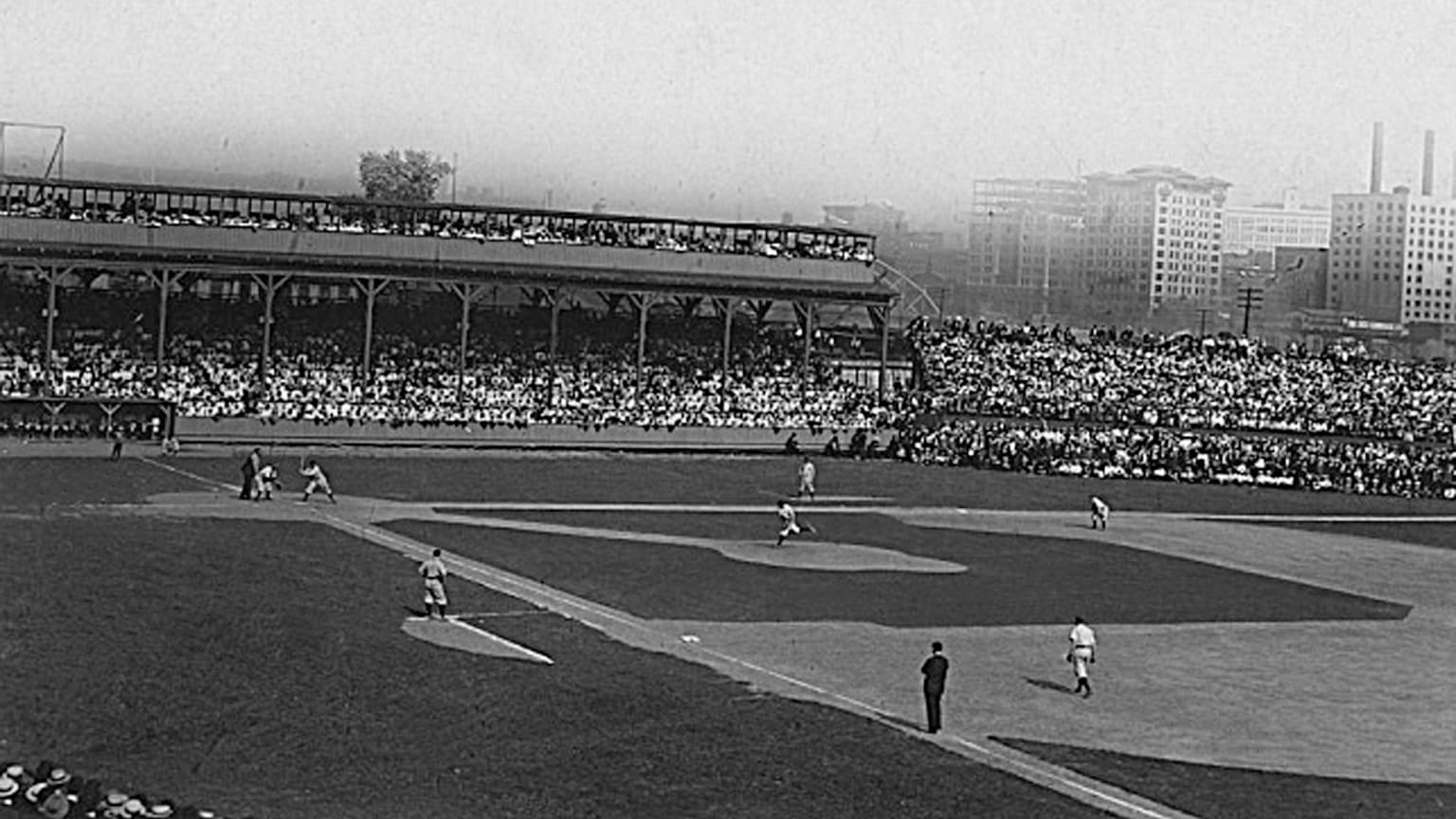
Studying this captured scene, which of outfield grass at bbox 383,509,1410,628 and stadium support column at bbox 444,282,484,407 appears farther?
stadium support column at bbox 444,282,484,407

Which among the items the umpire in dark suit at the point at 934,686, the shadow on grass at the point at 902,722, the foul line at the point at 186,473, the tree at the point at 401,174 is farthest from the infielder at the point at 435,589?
the tree at the point at 401,174

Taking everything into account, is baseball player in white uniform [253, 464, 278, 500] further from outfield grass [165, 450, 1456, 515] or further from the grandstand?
the grandstand

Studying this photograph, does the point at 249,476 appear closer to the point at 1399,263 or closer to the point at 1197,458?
the point at 1197,458

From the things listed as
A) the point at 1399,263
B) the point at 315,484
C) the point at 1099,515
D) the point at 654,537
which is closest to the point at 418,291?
the point at 315,484

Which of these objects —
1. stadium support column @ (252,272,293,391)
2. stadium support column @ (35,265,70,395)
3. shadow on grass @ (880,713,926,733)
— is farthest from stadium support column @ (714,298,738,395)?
shadow on grass @ (880,713,926,733)

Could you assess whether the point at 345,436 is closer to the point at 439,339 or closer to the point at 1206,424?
the point at 439,339

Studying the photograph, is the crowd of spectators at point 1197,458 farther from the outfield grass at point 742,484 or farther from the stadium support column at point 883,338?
the stadium support column at point 883,338

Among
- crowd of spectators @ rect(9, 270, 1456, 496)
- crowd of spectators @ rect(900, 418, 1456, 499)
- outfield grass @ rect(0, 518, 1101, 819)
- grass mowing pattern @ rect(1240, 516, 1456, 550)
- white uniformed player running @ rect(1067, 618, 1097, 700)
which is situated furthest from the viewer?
crowd of spectators @ rect(900, 418, 1456, 499)
